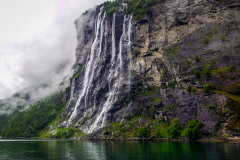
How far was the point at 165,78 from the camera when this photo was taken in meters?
91.4

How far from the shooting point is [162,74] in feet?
307

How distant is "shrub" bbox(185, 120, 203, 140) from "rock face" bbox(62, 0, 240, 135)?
2.18 m

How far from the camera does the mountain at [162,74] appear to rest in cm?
7125

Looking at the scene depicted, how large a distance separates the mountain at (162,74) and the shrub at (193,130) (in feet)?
1.02

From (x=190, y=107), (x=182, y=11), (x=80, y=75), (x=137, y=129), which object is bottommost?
(x=137, y=129)

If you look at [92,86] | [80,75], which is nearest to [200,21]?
[92,86]

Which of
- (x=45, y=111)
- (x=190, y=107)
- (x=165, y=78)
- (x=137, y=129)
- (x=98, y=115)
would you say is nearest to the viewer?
(x=190, y=107)

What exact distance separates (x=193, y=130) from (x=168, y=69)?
35.7 meters

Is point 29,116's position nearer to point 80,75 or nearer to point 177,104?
point 80,75

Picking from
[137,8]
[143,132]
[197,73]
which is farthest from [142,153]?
[137,8]

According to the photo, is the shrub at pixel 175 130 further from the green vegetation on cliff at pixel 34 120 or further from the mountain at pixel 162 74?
the green vegetation on cliff at pixel 34 120

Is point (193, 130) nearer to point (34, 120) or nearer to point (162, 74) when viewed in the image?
point (162, 74)

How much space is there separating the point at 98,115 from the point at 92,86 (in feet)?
74.3

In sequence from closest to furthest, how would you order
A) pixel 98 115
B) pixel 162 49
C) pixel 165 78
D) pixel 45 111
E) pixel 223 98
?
pixel 223 98 → pixel 165 78 → pixel 162 49 → pixel 98 115 → pixel 45 111
